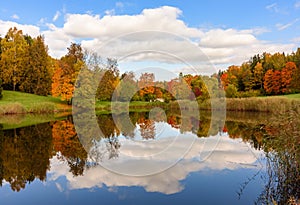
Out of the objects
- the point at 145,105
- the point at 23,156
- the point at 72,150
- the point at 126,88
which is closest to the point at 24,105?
the point at 126,88

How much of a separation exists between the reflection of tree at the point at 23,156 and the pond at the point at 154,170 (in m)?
0.02

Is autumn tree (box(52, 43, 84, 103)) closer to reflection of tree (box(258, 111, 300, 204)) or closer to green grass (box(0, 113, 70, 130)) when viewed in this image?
green grass (box(0, 113, 70, 130))

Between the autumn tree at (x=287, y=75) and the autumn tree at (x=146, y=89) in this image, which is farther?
the autumn tree at (x=287, y=75)

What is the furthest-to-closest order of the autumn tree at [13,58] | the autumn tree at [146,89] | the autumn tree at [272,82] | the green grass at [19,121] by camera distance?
the autumn tree at [272,82], the autumn tree at [13,58], the autumn tree at [146,89], the green grass at [19,121]

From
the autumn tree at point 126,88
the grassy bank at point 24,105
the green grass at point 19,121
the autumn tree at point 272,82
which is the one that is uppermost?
the autumn tree at point 272,82

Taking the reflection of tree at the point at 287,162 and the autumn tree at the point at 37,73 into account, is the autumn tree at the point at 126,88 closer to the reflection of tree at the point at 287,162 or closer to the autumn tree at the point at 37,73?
the autumn tree at the point at 37,73

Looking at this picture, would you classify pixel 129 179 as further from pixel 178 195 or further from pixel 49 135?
pixel 49 135

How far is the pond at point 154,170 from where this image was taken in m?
5.73

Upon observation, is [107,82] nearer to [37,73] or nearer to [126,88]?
[126,88]

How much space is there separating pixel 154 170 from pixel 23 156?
4423 mm

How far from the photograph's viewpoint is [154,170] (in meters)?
8.08

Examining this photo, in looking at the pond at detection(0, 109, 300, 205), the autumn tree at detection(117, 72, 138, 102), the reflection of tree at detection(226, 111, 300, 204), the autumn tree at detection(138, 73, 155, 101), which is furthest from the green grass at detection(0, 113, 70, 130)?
the reflection of tree at detection(226, 111, 300, 204)

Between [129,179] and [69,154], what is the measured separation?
342 centimetres

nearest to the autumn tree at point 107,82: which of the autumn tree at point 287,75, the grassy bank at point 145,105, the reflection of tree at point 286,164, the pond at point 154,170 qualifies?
the grassy bank at point 145,105
